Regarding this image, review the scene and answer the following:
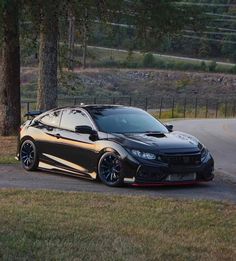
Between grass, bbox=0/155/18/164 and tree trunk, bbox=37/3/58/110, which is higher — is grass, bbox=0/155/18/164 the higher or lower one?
the lower one

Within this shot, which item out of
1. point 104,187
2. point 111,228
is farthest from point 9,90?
point 111,228

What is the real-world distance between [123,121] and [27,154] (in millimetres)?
2308

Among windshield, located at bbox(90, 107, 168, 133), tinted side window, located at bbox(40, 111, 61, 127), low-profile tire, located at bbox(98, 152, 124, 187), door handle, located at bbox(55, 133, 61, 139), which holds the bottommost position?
low-profile tire, located at bbox(98, 152, 124, 187)

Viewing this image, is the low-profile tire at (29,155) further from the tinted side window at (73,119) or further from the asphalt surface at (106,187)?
the tinted side window at (73,119)

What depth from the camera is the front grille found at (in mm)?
12084

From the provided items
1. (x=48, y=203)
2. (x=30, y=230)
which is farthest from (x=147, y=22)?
(x=30, y=230)

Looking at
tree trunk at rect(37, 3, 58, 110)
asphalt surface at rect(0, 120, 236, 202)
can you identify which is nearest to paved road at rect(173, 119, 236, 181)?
asphalt surface at rect(0, 120, 236, 202)

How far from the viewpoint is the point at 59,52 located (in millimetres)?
21859

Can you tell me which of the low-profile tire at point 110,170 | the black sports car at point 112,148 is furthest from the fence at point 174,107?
the low-profile tire at point 110,170

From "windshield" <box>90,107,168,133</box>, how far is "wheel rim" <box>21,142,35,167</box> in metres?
1.59

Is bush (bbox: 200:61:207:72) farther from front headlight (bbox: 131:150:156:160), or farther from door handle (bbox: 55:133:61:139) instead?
front headlight (bbox: 131:150:156:160)

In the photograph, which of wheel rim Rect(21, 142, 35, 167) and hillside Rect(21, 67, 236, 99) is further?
hillside Rect(21, 67, 236, 99)

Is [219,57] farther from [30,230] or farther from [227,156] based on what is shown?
[30,230]

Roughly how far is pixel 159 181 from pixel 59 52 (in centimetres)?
1063
